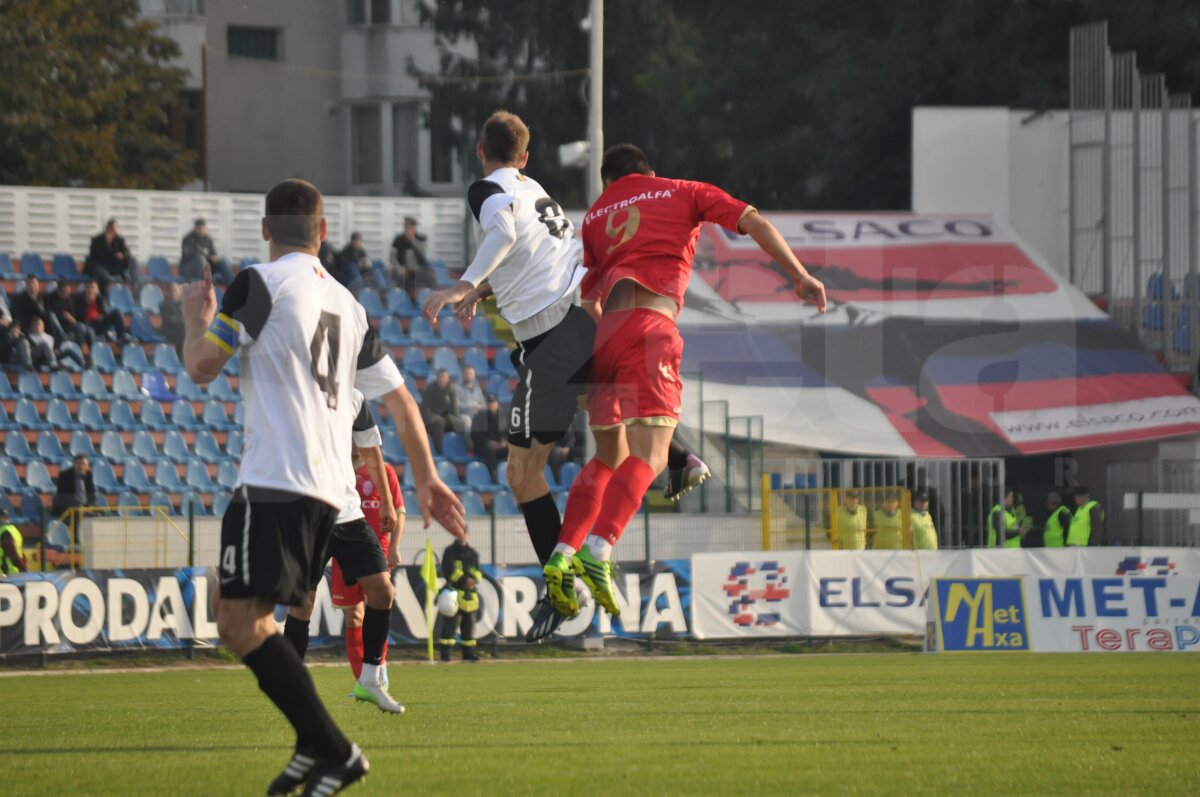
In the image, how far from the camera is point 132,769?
7699 mm

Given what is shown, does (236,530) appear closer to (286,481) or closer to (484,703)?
(286,481)

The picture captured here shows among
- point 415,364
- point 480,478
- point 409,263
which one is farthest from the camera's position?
point 409,263

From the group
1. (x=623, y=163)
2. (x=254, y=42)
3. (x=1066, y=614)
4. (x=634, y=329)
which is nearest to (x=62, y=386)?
(x=1066, y=614)

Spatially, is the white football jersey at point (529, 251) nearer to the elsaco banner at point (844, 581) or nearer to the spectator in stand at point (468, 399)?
the elsaco banner at point (844, 581)

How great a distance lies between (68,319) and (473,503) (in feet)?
22.3

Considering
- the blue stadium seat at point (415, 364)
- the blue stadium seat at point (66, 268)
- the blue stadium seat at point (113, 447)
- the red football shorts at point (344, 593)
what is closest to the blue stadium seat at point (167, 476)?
the blue stadium seat at point (113, 447)

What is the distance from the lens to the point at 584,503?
30.5ft

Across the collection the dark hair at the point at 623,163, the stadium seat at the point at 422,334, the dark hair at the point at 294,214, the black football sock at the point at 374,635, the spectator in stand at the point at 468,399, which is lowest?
the black football sock at the point at 374,635

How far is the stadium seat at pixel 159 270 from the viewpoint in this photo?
27281 mm

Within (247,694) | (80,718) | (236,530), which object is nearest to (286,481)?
(236,530)

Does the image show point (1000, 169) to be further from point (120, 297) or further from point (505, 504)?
point (120, 297)

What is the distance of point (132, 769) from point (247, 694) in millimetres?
6253

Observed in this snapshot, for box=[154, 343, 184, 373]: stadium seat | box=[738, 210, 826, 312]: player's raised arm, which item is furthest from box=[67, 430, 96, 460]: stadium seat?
box=[738, 210, 826, 312]: player's raised arm

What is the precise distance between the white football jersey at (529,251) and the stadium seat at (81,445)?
15806 millimetres
